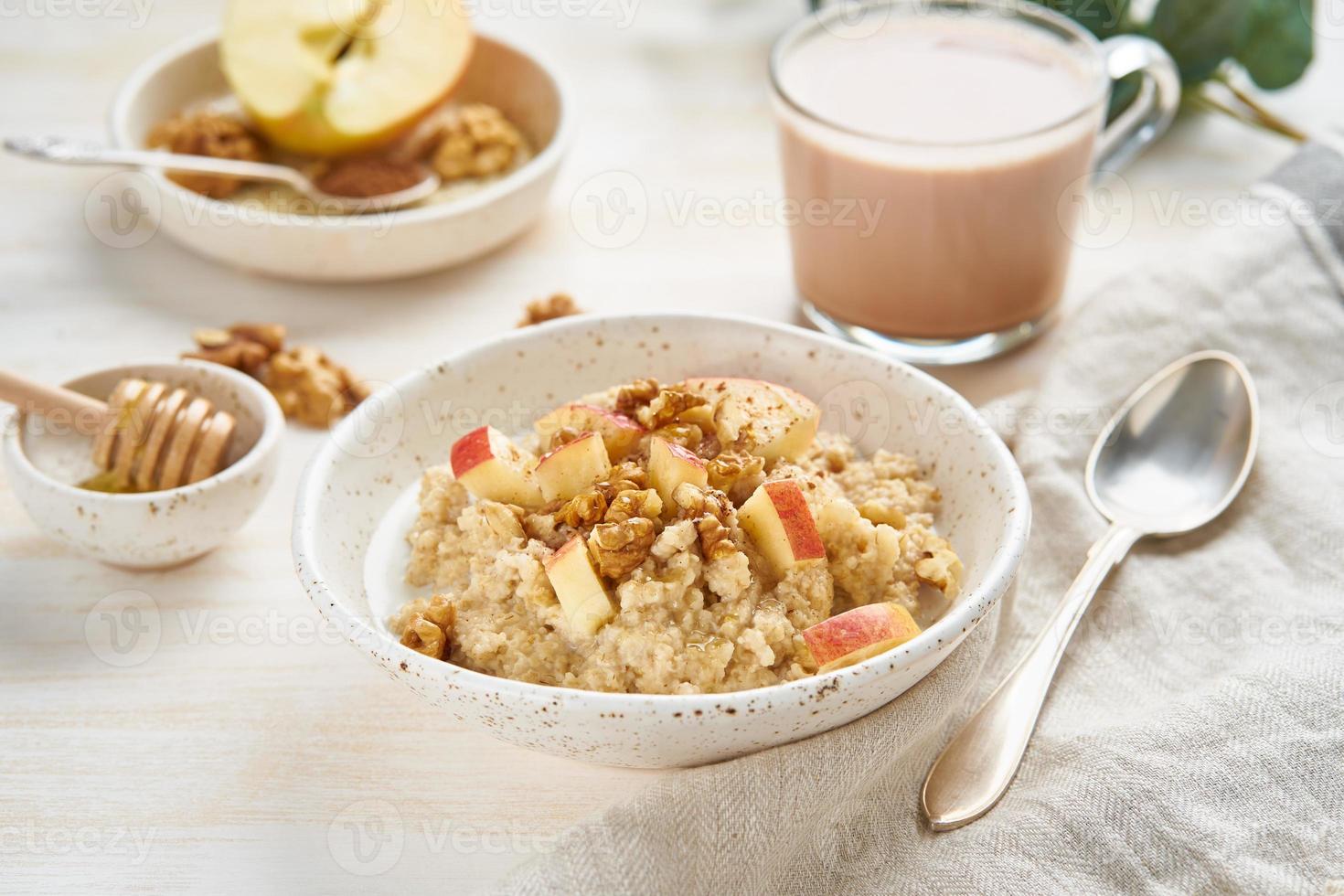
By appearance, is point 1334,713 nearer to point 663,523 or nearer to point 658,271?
point 663,523

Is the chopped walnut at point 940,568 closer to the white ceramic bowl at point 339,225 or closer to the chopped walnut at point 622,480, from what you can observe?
the chopped walnut at point 622,480

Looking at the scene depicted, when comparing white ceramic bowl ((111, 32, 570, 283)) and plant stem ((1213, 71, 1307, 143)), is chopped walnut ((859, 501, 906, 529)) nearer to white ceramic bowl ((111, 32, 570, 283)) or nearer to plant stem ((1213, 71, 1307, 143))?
white ceramic bowl ((111, 32, 570, 283))

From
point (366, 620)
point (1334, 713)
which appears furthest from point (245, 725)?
point (1334, 713)

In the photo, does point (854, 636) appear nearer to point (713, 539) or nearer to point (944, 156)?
point (713, 539)

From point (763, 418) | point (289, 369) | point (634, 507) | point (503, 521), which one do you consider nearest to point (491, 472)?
point (503, 521)

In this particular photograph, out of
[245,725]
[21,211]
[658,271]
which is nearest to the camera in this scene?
[245,725]
